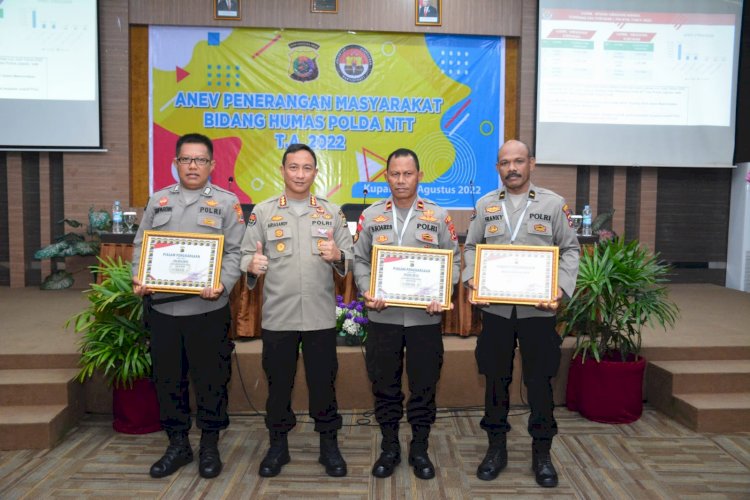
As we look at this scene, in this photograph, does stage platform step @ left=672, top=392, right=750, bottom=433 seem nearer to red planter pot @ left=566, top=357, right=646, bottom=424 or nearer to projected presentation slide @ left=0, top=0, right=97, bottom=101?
red planter pot @ left=566, top=357, right=646, bottom=424

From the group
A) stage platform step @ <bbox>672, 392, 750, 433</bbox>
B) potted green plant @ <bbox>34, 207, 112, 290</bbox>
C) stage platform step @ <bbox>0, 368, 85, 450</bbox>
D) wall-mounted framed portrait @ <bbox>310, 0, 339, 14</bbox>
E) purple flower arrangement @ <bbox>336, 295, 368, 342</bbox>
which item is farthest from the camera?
wall-mounted framed portrait @ <bbox>310, 0, 339, 14</bbox>

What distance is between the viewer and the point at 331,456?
2492 mm

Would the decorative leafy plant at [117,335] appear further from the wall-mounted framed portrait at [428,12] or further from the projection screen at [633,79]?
the projection screen at [633,79]

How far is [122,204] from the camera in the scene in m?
5.75

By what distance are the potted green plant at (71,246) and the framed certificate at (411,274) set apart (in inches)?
150

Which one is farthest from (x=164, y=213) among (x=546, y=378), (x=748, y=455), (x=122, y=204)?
(x=122, y=204)

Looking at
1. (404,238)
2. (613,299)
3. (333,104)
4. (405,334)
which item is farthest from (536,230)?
(333,104)

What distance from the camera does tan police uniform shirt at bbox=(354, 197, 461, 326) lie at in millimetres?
2400

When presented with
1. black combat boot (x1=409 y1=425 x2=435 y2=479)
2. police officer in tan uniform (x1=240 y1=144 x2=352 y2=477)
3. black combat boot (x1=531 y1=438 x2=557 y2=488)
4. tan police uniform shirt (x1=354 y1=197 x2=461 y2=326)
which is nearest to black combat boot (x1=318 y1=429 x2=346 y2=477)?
police officer in tan uniform (x1=240 y1=144 x2=352 y2=477)

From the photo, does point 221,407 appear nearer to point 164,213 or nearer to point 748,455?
point 164,213

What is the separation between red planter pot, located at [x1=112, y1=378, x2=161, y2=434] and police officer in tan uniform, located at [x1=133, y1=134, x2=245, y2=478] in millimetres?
471

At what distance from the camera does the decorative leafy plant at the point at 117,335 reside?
2.85 meters

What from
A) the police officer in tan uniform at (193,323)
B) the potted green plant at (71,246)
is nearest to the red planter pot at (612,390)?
the police officer in tan uniform at (193,323)

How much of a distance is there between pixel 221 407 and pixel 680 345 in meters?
2.79
